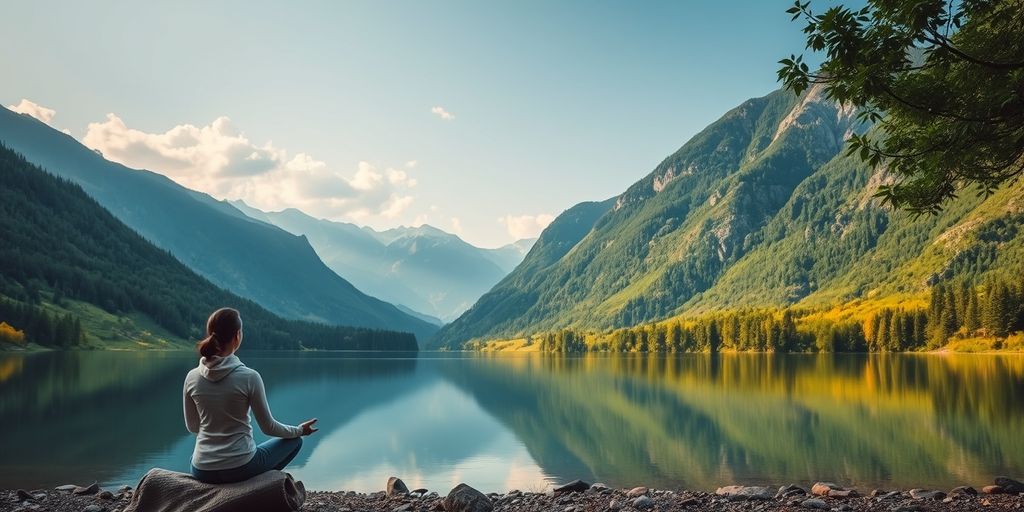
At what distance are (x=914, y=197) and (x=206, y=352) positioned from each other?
15852 millimetres

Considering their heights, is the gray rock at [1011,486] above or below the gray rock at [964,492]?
above

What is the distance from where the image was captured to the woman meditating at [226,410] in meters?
10.2

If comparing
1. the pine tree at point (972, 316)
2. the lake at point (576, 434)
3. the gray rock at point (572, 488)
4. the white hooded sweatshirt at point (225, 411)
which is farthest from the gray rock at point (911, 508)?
the pine tree at point (972, 316)

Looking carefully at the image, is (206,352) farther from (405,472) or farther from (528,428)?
(528,428)

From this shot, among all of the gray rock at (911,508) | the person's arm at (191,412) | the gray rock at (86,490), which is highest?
the person's arm at (191,412)

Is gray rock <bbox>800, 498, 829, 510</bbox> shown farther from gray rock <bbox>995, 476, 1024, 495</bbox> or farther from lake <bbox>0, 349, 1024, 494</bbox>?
lake <bbox>0, 349, 1024, 494</bbox>

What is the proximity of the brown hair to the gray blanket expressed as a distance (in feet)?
8.09

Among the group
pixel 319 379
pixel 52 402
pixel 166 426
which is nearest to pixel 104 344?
pixel 319 379

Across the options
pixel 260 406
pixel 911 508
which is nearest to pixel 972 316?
pixel 911 508

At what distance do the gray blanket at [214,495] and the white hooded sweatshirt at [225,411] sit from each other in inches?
15.3

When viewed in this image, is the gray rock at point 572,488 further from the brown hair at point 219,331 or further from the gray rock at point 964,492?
the brown hair at point 219,331

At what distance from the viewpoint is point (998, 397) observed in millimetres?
52938

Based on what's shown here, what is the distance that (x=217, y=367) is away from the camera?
10211 mm

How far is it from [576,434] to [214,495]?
33435 mm
